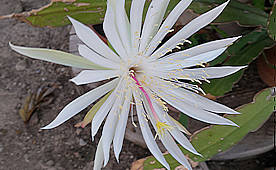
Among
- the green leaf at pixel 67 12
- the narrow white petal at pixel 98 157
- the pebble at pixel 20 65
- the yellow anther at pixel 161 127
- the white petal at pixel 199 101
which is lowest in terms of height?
the narrow white petal at pixel 98 157

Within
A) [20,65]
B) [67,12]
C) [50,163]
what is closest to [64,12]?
[67,12]

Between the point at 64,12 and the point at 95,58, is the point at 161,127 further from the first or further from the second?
the point at 64,12

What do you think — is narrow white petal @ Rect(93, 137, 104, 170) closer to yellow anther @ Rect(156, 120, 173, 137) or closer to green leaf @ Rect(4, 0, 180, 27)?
yellow anther @ Rect(156, 120, 173, 137)

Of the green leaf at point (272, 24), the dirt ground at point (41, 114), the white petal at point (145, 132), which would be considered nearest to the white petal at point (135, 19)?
the white petal at point (145, 132)

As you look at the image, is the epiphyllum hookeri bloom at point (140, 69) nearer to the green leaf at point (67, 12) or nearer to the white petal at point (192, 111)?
the white petal at point (192, 111)

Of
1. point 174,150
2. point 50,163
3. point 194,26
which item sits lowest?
point 50,163

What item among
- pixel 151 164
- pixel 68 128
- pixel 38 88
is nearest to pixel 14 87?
pixel 38 88
